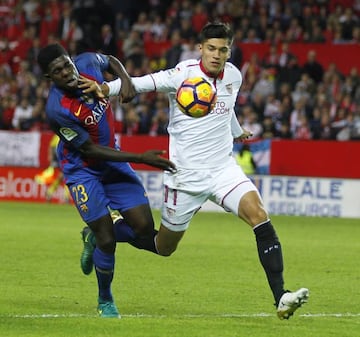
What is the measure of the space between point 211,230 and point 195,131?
1034 centimetres

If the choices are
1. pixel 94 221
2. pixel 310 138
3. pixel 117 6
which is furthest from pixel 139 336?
pixel 117 6

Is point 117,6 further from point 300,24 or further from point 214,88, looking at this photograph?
point 214,88

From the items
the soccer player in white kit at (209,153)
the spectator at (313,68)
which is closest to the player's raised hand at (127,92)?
the soccer player in white kit at (209,153)

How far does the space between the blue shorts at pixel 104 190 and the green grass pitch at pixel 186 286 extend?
888 mm

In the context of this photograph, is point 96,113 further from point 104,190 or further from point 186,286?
point 186,286

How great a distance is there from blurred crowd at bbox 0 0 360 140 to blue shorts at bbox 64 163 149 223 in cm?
1460

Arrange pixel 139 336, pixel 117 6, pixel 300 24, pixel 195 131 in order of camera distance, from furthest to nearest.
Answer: pixel 117 6 < pixel 300 24 < pixel 195 131 < pixel 139 336

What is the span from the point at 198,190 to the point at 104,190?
92 centimetres

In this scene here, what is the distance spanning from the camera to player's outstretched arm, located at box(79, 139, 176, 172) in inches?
338

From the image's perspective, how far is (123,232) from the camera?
9.74 m

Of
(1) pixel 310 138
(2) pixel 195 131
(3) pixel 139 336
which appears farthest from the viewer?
(1) pixel 310 138

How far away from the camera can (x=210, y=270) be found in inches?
515

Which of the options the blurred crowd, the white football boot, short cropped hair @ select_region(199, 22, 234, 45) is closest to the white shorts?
the white football boot

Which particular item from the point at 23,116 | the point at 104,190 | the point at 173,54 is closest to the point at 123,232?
the point at 104,190
